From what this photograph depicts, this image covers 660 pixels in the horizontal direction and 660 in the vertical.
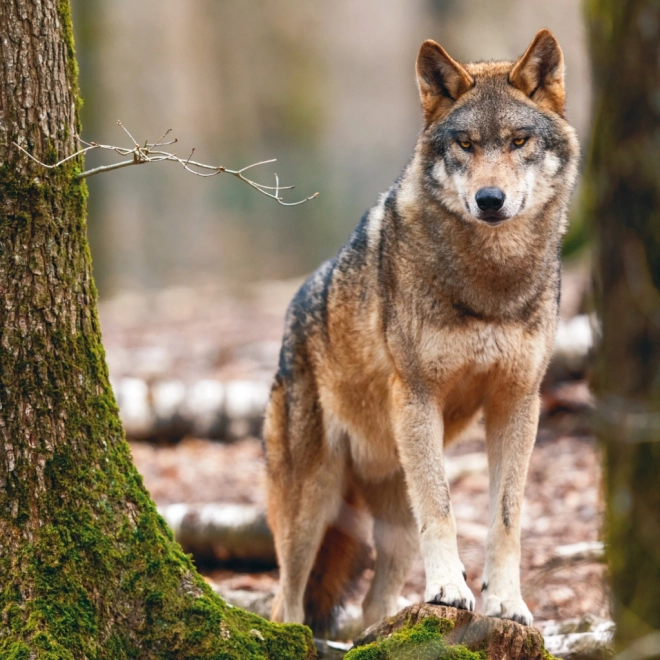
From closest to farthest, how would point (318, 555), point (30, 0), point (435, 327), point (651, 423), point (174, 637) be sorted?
point (651, 423) → point (30, 0) → point (174, 637) → point (435, 327) → point (318, 555)

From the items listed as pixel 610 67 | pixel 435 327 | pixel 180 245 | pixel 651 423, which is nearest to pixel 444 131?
pixel 435 327

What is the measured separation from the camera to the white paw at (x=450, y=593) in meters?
3.99

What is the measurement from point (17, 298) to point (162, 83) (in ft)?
78.2

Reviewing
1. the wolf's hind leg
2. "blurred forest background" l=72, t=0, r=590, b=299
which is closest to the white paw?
the wolf's hind leg

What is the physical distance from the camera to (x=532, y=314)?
451 cm

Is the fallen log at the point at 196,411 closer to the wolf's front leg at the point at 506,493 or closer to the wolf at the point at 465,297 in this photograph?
the wolf at the point at 465,297

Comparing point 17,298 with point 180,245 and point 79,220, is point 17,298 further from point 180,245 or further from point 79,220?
point 180,245

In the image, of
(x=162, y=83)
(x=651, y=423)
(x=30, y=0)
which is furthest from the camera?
(x=162, y=83)

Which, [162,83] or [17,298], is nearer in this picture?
[17,298]

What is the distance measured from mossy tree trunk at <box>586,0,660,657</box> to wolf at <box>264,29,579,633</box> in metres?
1.82

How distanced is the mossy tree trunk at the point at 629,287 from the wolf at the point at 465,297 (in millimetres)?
1823

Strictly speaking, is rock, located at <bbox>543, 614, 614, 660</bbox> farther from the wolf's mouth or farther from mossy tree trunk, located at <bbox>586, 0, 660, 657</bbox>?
the wolf's mouth

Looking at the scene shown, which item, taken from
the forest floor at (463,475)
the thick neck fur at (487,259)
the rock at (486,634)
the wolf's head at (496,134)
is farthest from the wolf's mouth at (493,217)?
the rock at (486,634)

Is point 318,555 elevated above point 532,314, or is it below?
below
